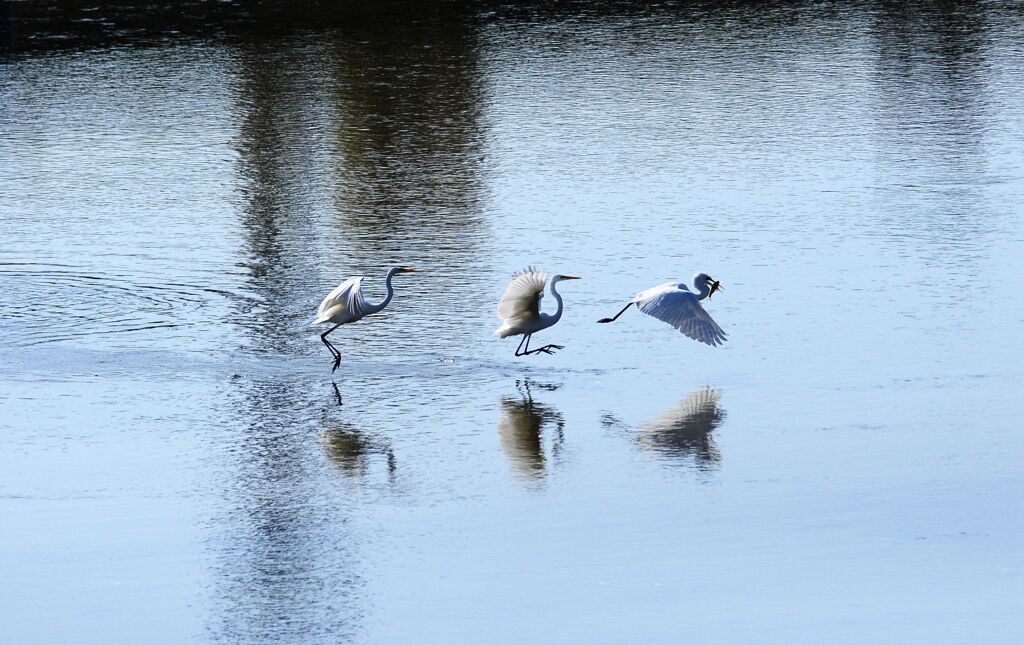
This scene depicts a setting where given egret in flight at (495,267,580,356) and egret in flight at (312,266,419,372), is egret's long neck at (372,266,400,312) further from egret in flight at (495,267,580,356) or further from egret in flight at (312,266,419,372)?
egret in flight at (495,267,580,356)

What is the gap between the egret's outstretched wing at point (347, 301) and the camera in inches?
414

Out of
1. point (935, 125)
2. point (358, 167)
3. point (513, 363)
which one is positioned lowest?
point (935, 125)

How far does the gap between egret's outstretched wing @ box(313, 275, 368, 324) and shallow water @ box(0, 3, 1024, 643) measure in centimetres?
Result: 29

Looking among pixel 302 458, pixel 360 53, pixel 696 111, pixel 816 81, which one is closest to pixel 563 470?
pixel 302 458

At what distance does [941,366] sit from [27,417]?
17.5 ft

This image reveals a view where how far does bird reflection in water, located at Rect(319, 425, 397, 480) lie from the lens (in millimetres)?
8656

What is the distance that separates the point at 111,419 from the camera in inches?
372

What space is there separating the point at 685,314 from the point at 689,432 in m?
1.33

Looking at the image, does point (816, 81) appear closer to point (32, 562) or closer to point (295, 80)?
point (295, 80)

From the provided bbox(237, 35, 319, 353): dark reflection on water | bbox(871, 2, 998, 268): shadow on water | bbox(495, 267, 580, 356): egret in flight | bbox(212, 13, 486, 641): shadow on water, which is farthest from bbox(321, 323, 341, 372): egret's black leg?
bbox(871, 2, 998, 268): shadow on water

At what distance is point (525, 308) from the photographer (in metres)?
10.5

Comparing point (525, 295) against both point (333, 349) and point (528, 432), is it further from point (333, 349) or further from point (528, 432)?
point (528, 432)

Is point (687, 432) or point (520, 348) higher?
point (687, 432)

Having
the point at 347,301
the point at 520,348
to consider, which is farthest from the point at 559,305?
the point at 347,301
